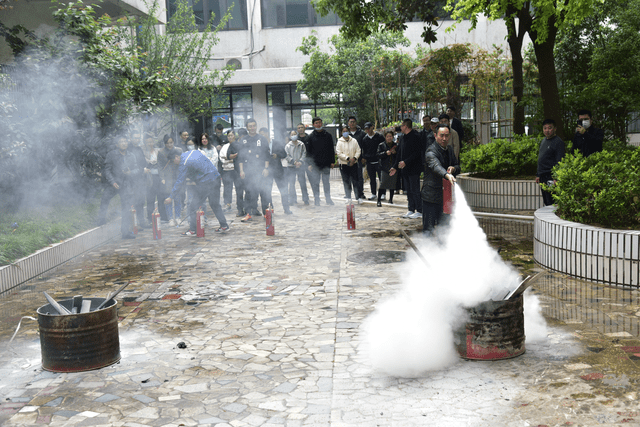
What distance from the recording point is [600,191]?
7.05 meters

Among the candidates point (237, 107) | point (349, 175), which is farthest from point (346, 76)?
point (349, 175)

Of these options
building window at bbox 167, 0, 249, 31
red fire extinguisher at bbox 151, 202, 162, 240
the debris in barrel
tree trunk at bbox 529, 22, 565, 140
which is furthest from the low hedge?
building window at bbox 167, 0, 249, 31

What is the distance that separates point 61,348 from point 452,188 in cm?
492

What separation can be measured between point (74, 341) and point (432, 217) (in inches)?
202

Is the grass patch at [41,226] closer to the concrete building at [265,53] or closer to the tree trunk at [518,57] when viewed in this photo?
the tree trunk at [518,57]

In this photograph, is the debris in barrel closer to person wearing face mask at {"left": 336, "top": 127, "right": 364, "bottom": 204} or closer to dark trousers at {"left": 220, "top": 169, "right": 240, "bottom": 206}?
dark trousers at {"left": 220, "top": 169, "right": 240, "bottom": 206}

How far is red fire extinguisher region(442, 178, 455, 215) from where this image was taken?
25.8 ft

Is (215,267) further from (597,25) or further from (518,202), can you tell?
(597,25)

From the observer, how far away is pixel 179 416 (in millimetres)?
3869

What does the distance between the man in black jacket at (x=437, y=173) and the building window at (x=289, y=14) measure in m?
28.5

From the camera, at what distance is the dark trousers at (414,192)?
38.9 ft

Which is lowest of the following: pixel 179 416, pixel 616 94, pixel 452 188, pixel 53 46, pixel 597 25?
pixel 179 416

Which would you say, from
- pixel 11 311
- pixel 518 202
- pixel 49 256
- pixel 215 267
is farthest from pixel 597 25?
pixel 11 311

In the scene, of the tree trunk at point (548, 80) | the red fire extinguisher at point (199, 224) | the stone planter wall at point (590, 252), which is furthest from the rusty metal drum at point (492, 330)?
the tree trunk at point (548, 80)
